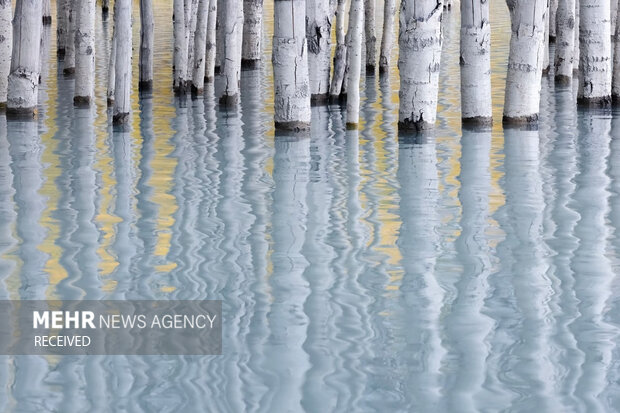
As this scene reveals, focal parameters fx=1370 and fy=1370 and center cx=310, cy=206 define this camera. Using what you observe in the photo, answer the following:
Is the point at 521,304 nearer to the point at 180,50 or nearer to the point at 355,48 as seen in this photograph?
the point at 355,48

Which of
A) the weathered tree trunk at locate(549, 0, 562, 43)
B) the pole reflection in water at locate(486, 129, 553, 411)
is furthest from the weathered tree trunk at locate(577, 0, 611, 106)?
the weathered tree trunk at locate(549, 0, 562, 43)

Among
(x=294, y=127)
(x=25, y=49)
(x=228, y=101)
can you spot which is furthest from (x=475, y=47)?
(x=25, y=49)

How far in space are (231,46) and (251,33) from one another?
18.8 ft

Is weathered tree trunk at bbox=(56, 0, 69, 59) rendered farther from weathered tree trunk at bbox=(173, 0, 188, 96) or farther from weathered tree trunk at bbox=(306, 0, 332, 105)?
weathered tree trunk at bbox=(306, 0, 332, 105)

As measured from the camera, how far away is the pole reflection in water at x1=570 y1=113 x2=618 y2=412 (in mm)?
4984

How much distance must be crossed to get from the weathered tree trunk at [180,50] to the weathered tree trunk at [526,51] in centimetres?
452

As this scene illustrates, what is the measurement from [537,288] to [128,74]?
21.5 feet

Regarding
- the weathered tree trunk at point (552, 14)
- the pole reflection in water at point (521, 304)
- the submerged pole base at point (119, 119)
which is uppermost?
the weathered tree trunk at point (552, 14)

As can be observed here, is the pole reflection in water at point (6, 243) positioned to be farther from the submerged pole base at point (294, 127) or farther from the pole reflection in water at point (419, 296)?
the submerged pole base at point (294, 127)

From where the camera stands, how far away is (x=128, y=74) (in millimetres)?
12148

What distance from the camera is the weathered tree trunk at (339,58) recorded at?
14.6 metres

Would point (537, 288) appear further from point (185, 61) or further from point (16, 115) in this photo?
point (185, 61)

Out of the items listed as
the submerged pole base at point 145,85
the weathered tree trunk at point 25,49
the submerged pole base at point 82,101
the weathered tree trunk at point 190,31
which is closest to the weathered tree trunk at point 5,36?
the weathered tree trunk at point 25,49

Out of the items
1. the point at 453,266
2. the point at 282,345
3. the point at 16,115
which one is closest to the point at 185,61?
the point at 16,115
